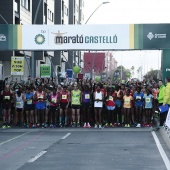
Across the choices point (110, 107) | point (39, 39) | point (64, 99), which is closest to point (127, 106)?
point (110, 107)

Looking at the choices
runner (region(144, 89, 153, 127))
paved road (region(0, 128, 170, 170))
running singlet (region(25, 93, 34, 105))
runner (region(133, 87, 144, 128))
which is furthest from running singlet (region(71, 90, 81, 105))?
paved road (region(0, 128, 170, 170))

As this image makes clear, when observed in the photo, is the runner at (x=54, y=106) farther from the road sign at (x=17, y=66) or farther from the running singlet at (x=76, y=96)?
the road sign at (x=17, y=66)

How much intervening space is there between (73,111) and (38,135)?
4087mm

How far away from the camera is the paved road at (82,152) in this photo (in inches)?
418

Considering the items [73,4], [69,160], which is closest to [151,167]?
[69,160]

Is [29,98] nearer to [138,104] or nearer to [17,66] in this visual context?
[138,104]

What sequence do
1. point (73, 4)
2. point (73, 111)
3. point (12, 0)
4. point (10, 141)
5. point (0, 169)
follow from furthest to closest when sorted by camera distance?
1. point (73, 4)
2. point (12, 0)
3. point (73, 111)
4. point (10, 141)
5. point (0, 169)

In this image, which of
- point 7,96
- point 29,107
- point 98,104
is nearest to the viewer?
point 98,104

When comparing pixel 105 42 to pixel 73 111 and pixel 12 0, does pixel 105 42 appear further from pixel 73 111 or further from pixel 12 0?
pixel 12 0

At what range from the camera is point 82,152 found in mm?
12867

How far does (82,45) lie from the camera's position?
23.5m

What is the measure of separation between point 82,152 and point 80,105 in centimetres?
924

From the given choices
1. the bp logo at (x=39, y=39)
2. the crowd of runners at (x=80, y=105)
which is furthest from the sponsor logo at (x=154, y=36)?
the bp logo at (x=39, y=39)

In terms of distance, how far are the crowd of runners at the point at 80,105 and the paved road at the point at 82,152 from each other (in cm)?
373
